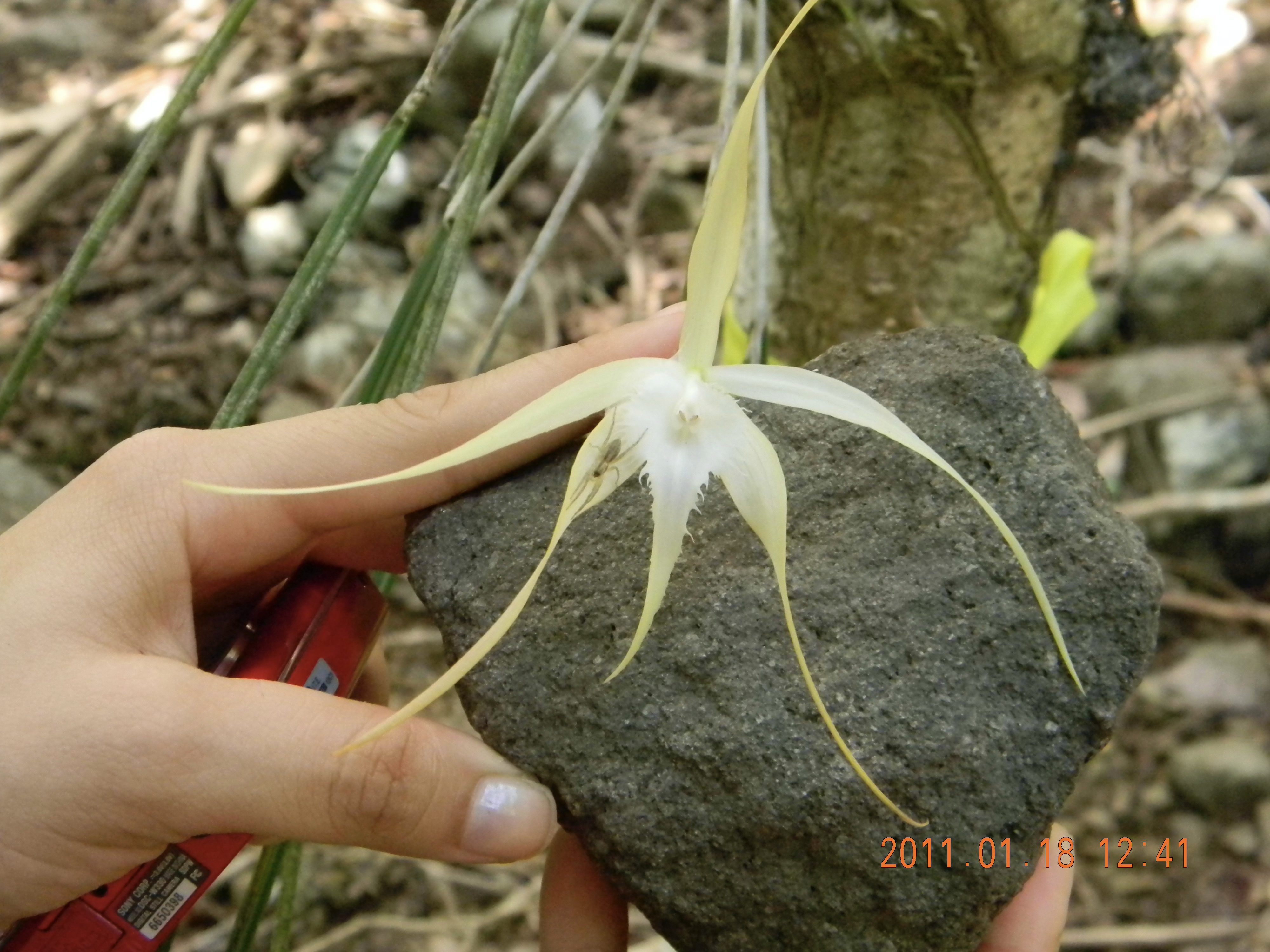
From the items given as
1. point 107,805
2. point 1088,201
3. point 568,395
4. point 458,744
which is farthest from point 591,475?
point 1088,201

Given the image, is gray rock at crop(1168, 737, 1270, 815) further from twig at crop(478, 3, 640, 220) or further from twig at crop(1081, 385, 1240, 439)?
twig at crop(478, 3, 640, 220)

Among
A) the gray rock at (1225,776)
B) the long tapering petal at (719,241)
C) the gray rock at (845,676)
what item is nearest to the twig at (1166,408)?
the gray rock at (1225,776)

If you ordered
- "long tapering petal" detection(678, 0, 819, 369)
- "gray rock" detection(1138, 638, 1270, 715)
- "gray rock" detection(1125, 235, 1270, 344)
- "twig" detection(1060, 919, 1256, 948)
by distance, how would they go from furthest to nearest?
"gray rock" detection(1125, 235, 1270, 344), "gray rock" detection(1138, 638, 1270, 715), "twig" detection(1060, 919, 1256, 948), "long tapering petal" detection(678, 0, 819, 369)

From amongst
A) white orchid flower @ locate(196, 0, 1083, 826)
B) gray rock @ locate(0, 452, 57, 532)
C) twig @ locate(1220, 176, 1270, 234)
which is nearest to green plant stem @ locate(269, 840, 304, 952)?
white orchid flower @ locate(196, 0, 1083, 826)

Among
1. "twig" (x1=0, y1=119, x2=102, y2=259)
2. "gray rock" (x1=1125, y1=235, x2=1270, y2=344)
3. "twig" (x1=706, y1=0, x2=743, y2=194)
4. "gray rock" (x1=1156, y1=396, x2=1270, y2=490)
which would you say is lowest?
"gray rock" (x1=1156, y1=396, x2=1270, y2=490)

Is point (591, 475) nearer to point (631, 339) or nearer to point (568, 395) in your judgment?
point (568, 395)

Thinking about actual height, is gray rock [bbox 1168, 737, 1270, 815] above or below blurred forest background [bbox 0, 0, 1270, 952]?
below

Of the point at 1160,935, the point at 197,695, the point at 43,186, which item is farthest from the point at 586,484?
the point at 43,186
